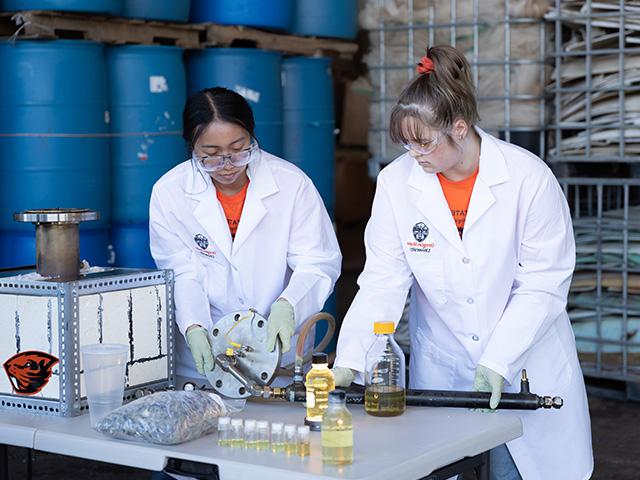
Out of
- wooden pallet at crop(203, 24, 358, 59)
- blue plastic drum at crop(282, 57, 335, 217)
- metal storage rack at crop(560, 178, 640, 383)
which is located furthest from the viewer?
blue plastic drum at crop(282, 57, 335, 217)

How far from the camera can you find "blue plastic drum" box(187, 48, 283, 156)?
4.61m

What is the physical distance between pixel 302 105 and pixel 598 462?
6.75 feet

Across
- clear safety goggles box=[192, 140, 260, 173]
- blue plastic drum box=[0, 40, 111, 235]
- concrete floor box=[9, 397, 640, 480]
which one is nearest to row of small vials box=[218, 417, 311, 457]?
clear safety goggles box=[192, 140, 260, 173]

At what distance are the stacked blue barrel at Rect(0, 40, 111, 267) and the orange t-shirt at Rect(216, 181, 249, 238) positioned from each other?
1.34 m

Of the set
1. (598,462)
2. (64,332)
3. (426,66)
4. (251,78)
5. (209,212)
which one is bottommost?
(598,462)

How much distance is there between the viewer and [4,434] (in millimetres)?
2328

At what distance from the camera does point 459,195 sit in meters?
2.59

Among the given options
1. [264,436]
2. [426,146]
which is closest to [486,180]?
[426,146]

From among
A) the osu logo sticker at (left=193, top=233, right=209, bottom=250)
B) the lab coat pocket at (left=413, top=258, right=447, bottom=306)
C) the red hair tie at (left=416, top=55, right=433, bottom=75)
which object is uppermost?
the red hair tie at (left=416, top=55, right=433, bottom=75)

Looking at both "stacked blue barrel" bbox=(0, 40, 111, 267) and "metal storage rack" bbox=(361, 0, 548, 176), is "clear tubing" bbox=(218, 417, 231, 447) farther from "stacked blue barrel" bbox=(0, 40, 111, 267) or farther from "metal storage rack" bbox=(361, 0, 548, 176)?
"metal storage rack" bbox=(361, 0, 548, 176)

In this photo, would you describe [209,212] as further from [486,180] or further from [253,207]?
[486,180]

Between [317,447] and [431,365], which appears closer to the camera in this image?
[317,447]

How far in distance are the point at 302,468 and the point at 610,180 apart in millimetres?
2883

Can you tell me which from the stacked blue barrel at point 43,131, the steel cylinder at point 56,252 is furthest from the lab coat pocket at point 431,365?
the stacked blue barrel at point 43,131
